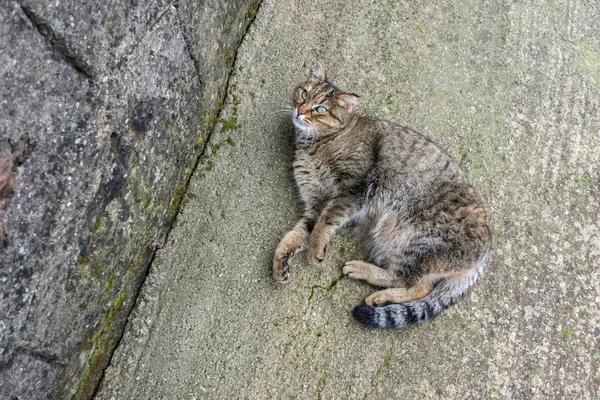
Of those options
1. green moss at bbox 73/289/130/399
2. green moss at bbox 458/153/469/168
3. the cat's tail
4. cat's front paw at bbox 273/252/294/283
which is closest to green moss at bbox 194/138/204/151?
cat's front paw at bbox 273/252/294/283

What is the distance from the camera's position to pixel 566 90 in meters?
3.61

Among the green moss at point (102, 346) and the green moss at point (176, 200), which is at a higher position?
the green moss at point (176, 200)

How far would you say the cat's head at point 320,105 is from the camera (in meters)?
3.06

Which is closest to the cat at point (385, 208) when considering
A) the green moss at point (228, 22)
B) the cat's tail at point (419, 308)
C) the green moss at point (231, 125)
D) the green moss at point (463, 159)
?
the cat's tail at point (419, 308)

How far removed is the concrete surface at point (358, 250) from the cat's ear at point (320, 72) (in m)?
0.14

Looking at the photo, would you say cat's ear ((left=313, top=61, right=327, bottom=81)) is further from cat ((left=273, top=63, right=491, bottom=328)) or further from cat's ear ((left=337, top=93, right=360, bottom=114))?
cat's ear ((left=337, top=93, right=360, bottom=114))

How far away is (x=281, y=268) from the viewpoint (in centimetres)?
273

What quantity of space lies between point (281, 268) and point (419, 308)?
0.68 m

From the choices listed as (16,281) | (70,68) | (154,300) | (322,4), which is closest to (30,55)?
(70,68)

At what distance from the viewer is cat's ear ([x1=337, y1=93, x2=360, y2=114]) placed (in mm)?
3039

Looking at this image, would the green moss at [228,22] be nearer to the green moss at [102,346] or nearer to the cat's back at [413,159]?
the cat's back at [413,159]

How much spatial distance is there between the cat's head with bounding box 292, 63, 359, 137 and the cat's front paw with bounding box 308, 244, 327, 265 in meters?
0.68

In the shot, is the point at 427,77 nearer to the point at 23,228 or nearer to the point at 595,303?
the point at 595,303

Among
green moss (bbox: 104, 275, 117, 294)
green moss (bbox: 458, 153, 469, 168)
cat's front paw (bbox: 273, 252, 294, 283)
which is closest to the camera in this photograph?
green moss (bbox: 104, 275, 117, 294)
